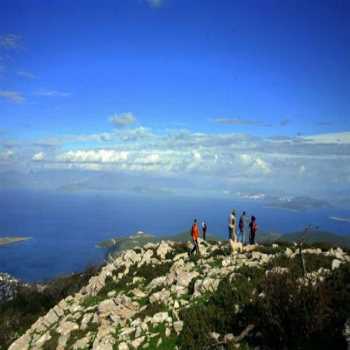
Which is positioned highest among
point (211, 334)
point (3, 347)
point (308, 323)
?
point (308, 323)

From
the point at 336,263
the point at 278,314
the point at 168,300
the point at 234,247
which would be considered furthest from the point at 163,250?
the point at 278,314

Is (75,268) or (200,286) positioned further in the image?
(75,268)

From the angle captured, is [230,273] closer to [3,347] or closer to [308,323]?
[308,323]

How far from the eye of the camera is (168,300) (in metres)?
18.1

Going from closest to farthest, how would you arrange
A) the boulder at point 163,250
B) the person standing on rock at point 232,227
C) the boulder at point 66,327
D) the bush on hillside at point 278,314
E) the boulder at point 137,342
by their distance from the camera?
the bush on hillside at point 278,314 → the boulder at point 137,342 → the boulder at point 66,327 → the person standing on rock at point 232,227 → the boulder at point 163,250

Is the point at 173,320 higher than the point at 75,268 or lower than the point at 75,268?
higher

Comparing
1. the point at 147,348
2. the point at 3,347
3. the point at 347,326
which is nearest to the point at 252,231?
the point at 147,348

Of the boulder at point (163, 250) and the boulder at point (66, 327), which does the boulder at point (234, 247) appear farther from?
the boulder at point (66, 327)

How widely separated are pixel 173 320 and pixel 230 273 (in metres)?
4.42

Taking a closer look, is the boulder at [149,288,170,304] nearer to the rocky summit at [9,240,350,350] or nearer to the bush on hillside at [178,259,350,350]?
the rocky summit at [9,240,350,350]

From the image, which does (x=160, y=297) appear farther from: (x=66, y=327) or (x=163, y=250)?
(x=163, y=250)

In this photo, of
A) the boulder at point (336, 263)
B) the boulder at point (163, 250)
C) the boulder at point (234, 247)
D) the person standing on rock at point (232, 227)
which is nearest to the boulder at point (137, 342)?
the boulder at point (336, 263)

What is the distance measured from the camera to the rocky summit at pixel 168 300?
14.8 metres

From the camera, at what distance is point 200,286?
18250 millimetres
